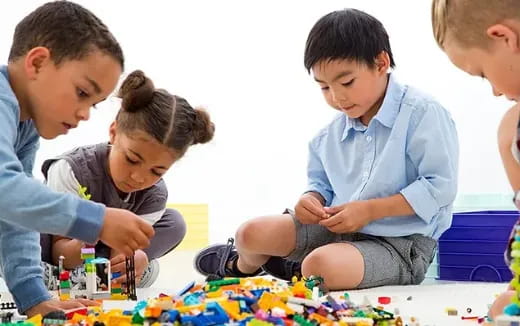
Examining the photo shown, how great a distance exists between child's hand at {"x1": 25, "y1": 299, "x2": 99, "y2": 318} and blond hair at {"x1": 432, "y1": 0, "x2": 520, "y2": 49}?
57cm

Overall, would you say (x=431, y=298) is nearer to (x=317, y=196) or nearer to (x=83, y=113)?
(x=317, y=196)

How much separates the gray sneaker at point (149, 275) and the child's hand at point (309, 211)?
331mm

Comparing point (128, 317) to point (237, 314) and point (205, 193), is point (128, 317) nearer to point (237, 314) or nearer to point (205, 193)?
point (237, 314)

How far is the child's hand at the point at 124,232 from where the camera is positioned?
0.88 meters

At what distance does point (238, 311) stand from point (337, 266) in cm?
57

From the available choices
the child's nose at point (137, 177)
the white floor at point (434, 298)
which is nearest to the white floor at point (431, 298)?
the white floor at point (434, 298)

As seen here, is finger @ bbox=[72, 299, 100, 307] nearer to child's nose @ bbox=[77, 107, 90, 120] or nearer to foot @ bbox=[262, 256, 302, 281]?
child's nose @ bbox=[77, 107, 90, 120]

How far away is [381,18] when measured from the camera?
6.56 ft

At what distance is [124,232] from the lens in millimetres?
886

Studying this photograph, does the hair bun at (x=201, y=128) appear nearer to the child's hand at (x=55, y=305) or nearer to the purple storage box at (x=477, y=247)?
the child's hand at (x=55, y=305)

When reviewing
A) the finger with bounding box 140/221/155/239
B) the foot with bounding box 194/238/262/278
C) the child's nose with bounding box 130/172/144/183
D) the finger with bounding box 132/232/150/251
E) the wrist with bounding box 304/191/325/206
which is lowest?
the foot with bounding box 194/238/262/278

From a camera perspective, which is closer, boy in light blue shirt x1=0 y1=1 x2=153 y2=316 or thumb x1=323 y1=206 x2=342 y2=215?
boy in light blue shirt x1=0 y1=1 x2=153 y2=316

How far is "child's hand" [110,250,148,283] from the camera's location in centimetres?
132

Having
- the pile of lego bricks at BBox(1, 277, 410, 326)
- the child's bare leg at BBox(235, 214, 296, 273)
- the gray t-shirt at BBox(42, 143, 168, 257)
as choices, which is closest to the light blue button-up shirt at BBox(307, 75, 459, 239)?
the child's bare leg at BBox(235, 214, 296, 273)
